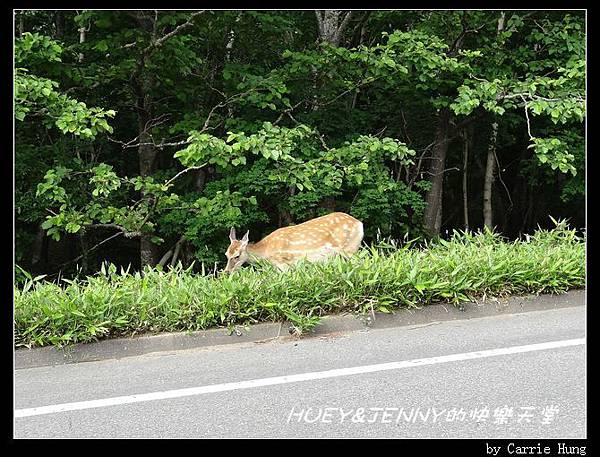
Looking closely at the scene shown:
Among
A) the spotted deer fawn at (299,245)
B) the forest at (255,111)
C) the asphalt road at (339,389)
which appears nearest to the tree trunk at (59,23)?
the forest at (255,111)

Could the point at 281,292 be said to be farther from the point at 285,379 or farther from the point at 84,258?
the point at 84,258

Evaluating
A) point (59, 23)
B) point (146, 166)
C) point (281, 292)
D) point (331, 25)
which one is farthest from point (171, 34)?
point (281, 292)

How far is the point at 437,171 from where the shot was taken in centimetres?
1404

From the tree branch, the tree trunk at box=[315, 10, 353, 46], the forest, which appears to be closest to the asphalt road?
the forest

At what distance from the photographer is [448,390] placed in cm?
469

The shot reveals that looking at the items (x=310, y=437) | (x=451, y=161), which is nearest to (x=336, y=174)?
(x=310, y=437)

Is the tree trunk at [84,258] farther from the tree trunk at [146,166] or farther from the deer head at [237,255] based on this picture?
the deer head at [237,255]

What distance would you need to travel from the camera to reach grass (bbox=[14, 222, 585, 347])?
595 centimetres

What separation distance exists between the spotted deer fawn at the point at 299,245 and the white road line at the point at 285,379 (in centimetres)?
298

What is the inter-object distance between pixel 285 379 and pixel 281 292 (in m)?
1.49

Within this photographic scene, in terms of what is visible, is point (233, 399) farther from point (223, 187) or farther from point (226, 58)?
point (226, 58)

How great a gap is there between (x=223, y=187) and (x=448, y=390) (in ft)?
23.4

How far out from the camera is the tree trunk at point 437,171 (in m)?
13.8

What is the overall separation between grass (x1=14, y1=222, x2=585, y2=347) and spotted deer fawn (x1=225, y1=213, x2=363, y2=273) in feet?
2.10
